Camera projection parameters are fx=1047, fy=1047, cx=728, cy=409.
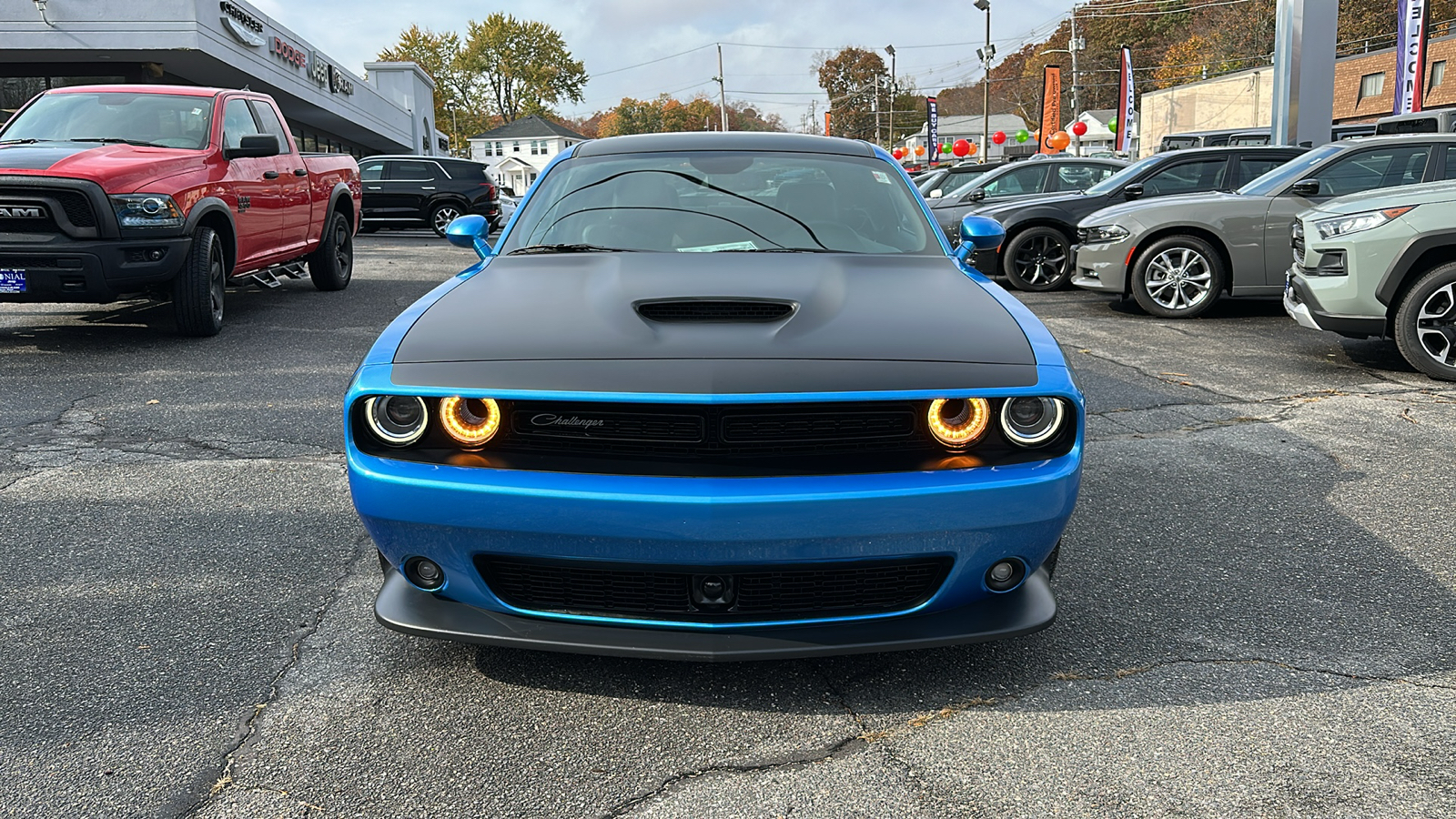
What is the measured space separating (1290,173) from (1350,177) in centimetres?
44

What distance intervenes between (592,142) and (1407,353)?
16.8 ft

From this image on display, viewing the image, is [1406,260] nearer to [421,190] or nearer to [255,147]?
[255,147]

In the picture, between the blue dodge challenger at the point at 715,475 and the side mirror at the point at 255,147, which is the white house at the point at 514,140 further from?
the blue dodge challenger at the point at 715,475

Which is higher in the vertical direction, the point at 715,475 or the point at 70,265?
the point at 70,265

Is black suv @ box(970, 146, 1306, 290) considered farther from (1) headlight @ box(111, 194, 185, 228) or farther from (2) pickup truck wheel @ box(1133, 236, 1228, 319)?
(1) headlight @ box(111, 194, 185, 228)

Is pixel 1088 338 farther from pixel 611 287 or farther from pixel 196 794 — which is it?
pixel 196 794

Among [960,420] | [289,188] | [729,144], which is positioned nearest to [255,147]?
[289,188]

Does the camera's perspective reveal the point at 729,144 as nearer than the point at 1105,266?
Yes

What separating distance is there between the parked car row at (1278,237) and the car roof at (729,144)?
3.81m

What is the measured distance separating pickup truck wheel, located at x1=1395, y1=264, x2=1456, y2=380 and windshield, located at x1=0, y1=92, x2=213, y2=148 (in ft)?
27.1

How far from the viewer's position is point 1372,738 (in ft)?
7.78

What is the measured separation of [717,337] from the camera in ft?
8.07

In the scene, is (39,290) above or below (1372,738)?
above

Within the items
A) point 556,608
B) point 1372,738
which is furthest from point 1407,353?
point 556,608
